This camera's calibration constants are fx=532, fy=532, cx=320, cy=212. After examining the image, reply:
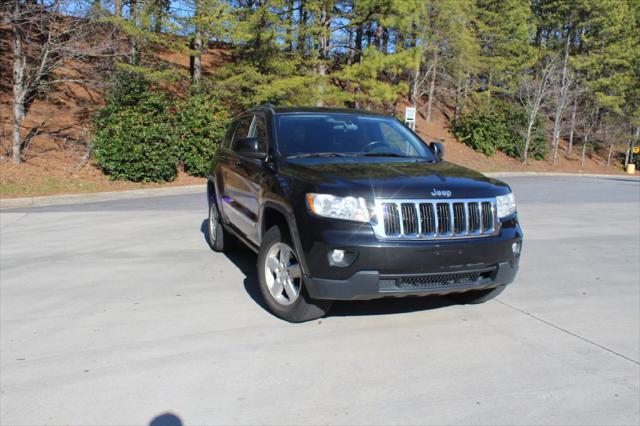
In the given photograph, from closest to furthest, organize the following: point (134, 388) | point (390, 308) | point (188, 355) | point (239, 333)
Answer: point (134, 388) → point (188, 355) → point (239, 333) → point (390, 308)

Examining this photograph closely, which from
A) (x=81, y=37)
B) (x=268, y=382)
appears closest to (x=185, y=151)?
(x=81, y=37)

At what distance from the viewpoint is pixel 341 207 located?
3920 millimetres

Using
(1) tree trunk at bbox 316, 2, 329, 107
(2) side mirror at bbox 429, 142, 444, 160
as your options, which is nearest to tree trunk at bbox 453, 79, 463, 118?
(1) tree trunk at bbox 316, 2, 329, 107

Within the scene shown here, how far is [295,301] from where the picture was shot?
4.35 metres

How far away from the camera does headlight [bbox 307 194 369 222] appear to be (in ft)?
12.8

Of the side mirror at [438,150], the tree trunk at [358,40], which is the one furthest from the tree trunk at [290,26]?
the side mirror at [438,150]

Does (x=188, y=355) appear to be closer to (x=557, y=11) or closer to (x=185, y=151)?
(x=185, y=151)

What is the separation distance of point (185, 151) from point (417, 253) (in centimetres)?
1438

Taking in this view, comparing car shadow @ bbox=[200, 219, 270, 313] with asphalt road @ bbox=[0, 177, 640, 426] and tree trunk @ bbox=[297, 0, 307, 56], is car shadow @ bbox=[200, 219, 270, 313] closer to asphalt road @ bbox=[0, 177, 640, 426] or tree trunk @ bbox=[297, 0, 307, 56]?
asphalt road @ bbox=[0, 177, 640, 426]

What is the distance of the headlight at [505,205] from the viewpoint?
438 cm

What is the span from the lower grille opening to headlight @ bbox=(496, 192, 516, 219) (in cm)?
49

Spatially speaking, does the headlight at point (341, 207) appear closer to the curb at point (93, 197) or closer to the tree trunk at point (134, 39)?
the curb at point (93, 197)

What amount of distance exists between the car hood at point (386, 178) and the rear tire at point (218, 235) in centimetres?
245

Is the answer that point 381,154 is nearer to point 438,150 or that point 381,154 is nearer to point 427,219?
point 438,150
